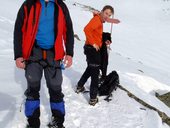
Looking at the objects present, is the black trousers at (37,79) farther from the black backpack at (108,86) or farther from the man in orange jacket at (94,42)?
the black backpack at (108,86)

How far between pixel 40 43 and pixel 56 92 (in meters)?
0.71

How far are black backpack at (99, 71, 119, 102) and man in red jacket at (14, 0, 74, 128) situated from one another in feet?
7.40

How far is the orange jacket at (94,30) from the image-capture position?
6922mm

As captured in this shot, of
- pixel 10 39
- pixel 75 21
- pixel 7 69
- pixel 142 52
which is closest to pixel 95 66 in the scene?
pixel 7 69

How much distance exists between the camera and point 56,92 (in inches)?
215

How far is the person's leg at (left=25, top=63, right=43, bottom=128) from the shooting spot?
5246 mm

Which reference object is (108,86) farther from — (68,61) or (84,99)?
(68,61)

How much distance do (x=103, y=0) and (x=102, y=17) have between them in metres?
28.7

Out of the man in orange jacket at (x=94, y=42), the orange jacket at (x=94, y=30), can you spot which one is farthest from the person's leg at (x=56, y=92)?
the orange jacket at (x=94, y=30)

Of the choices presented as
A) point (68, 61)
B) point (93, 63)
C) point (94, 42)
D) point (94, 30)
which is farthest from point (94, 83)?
point (68, 61)

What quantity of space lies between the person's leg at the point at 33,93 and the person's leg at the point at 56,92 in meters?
0.13

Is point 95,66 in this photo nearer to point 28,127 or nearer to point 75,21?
point 28,127

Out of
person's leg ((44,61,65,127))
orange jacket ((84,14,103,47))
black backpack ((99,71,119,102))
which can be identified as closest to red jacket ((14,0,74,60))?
person's leg ((44,61,65,127))

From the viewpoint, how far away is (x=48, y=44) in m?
5.29
